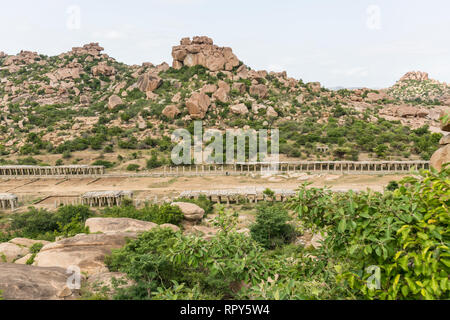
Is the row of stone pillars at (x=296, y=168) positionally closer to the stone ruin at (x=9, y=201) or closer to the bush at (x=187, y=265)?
the stone ruin at (x=9, y=201)

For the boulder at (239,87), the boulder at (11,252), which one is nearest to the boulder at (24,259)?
the boulder at (11,252)

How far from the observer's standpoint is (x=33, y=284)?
22.0 feet

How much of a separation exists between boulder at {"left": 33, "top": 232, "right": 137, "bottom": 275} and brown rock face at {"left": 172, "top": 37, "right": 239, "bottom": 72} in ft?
165

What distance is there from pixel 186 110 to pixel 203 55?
17.5 meters

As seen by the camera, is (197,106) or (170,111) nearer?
(197,106)

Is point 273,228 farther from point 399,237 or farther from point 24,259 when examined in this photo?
point 399,237

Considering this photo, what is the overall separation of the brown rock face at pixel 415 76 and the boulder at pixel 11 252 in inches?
4648

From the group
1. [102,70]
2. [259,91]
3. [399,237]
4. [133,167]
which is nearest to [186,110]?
[259,91]

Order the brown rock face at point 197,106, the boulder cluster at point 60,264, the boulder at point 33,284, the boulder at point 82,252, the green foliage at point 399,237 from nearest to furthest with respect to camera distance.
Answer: the green foliage at point 399,237, the boulder at point 33,284, the boulder cluster at point 60,264, the boulder at point 82,252, the brown rock face at point 197,106

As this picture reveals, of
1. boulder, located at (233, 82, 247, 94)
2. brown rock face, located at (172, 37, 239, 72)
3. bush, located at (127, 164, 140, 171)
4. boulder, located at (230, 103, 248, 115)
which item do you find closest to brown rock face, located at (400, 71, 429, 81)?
brown rock face, located at (172, 37, 239, 72)

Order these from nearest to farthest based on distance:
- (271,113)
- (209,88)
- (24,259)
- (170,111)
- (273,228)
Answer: (24,259) < (273,228) < (170,111) < (271,113) < (209,88)

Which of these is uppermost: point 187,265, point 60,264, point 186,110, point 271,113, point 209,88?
point 209,88

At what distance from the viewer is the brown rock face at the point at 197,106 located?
1725 inches
